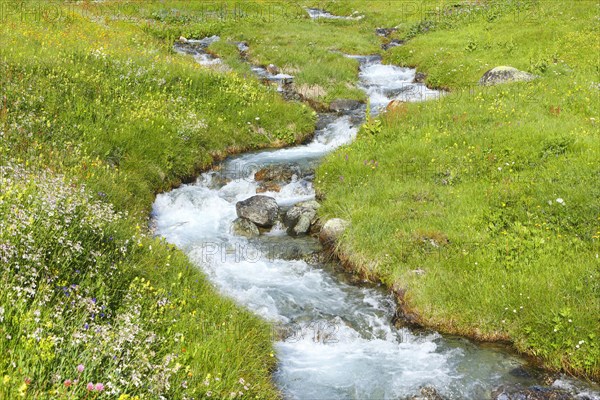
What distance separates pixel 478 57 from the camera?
1014 inches

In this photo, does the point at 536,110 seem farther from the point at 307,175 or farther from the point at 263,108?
the point at 263,108

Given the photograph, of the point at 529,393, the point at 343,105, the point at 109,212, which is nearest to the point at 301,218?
the point at 109,212

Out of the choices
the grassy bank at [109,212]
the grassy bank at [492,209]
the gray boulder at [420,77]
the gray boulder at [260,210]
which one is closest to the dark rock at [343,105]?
the grassy bank at [109,212]

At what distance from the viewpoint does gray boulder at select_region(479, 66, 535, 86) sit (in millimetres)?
19859

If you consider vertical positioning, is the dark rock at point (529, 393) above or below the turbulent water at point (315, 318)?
above

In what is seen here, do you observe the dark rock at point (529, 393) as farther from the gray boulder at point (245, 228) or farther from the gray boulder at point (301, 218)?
the gray boulder at point (245, 228)

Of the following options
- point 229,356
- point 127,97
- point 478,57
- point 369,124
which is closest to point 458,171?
point 369,124

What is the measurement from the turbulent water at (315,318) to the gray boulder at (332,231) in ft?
1.21

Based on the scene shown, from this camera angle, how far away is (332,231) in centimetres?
1190

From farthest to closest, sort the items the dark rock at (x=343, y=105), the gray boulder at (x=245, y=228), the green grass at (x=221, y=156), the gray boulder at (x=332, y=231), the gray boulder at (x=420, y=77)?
1. the gray boulder at (x=420, y=77)
2. the dark rock at (x=343, y=105)
3. the gray boulder at (x=245, y=228)
4. the gray boulder at (x=332, y=231)
5. the green grass at (x=221, y=156)

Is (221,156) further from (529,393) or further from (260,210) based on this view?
(529,393)

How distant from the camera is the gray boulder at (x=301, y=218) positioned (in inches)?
502

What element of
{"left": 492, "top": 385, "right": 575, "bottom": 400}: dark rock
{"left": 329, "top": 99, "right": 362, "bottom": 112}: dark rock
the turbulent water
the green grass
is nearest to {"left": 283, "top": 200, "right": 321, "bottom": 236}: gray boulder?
the turbulent water

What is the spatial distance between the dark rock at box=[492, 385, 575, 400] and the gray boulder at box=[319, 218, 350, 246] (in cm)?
525
